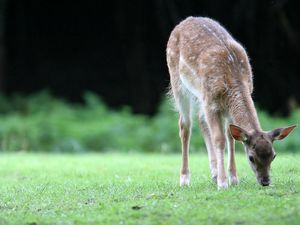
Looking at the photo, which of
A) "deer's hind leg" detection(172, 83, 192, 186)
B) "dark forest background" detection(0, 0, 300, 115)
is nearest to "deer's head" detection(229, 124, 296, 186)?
"deer's hind leg" detection(172, 83, 192, 186)

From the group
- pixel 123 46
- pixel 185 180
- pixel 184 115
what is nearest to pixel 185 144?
pixel 184 115

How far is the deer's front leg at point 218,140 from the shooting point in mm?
8839

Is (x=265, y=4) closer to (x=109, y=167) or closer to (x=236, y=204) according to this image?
(x=109, y=167)

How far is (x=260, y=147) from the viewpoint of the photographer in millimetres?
8484

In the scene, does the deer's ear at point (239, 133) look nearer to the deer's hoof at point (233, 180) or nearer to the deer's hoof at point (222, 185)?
the deer's hoof at point (222, 185)

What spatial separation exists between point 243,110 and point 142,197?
158cm

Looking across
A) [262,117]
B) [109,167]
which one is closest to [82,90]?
[262,117]

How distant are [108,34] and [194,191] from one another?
16.5m

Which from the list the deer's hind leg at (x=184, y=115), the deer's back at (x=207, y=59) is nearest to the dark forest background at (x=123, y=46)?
the deer's back at (x=207, y=59)

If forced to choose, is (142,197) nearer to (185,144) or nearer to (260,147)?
(260,147)

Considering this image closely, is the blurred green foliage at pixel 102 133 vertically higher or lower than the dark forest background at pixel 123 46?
lower

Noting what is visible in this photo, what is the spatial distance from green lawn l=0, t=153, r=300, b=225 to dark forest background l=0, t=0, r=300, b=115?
6.75 meters

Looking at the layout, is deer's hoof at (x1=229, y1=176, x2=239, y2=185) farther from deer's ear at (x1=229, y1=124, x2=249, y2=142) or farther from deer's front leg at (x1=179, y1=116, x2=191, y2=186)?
deer's ear at (x1=229, y1=124, x2=249, y2=142)

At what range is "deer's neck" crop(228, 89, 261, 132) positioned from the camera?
8844mm
